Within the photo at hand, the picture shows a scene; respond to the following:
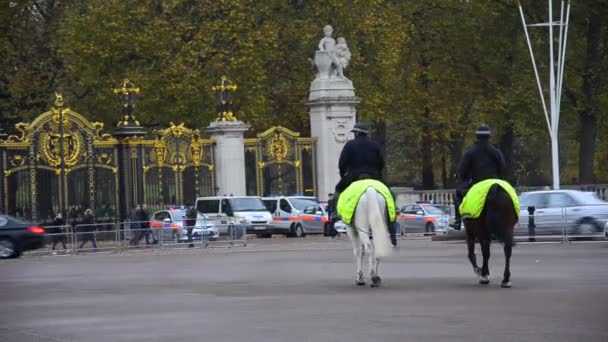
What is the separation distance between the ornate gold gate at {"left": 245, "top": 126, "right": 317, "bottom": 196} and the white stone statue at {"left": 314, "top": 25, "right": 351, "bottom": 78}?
93.8 inches

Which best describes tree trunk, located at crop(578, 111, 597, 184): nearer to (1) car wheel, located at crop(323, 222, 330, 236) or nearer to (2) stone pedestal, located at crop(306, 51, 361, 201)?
(2) stone pedestal, located at crop(306, 51, 361, 201)

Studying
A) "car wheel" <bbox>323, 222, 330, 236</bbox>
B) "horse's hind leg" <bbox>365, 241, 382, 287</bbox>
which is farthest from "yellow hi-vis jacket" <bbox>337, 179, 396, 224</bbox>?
"car wheel" <bbox>323, 222, 330, 236</bbox>

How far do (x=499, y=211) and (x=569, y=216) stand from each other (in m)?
18.1

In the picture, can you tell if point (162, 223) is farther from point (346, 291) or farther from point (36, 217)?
point (346, 291)

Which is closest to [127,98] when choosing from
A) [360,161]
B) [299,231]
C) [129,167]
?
[129,167]

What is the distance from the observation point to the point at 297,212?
50062 millimetres

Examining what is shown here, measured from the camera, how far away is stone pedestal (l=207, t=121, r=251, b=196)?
48.2m

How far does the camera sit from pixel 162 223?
41.2 m

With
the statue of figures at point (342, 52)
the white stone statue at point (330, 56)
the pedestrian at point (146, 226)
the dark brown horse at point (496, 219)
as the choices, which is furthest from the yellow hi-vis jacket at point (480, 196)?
the statue of figures at point (342, 52)

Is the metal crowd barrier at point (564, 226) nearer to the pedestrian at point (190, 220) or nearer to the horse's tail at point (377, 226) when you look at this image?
the pedestrian at point (190, 220)

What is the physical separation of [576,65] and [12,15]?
69.3 feet

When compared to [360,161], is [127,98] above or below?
above

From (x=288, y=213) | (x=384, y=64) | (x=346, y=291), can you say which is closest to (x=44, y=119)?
(x=288, y=213)

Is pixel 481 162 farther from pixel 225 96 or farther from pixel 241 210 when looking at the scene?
pixel 225 96
